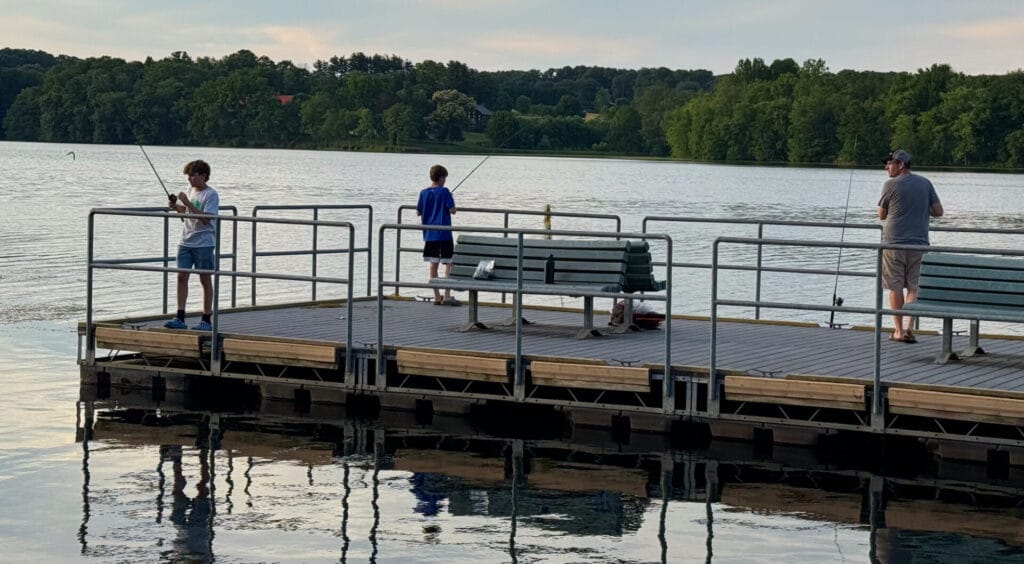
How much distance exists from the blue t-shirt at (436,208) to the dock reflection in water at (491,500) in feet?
11.0

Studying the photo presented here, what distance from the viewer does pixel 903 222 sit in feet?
48.2

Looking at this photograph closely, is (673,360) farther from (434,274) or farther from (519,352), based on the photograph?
(434,274)

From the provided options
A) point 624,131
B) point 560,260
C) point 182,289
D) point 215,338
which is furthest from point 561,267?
point 624,131

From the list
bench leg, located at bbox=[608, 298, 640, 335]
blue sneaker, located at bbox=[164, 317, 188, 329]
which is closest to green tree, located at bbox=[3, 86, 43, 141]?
blue sneaker, located at bbox=[164, 317, 188, 329]

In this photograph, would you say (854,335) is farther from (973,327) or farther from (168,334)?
(168,334)

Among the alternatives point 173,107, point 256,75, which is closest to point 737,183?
point 173,107

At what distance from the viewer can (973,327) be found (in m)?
14.0

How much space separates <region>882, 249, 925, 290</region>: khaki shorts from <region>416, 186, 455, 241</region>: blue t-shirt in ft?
15.3

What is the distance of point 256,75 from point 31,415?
505 ft

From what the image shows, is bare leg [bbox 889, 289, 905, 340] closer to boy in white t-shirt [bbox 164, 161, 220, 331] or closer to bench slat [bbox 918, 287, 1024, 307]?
bench slat [bbox 918, 287, 1024, 307]

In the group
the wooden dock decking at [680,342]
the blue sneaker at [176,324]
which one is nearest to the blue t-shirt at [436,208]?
the wooden dock decking at [680,342]

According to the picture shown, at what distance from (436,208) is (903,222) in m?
4.99

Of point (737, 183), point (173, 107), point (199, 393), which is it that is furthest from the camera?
point (173, 107)

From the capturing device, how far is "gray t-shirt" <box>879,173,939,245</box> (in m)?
14.6
